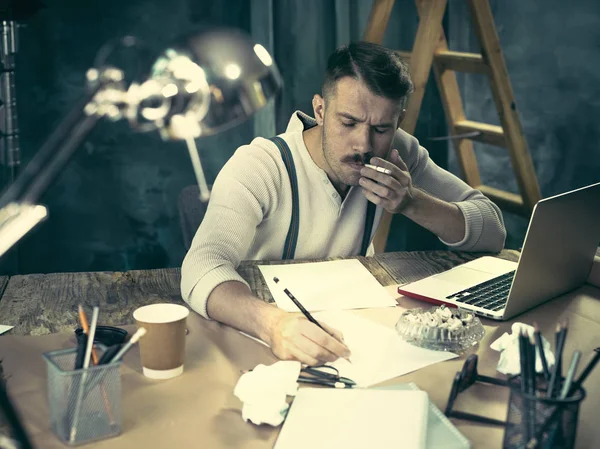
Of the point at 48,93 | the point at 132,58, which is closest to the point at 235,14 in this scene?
the point at 48,93

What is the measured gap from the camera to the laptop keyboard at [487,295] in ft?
4.43

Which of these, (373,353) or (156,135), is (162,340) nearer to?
(373,353)

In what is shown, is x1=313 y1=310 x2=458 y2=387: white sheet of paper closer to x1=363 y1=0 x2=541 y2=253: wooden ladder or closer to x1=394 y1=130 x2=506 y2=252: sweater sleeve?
x1=394 y1=130 x2=506 y2=252: sweater sleeve

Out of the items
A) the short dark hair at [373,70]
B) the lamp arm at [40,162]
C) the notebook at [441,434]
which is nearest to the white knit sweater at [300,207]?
the short dark hair at [373,70]

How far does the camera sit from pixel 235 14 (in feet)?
10.1

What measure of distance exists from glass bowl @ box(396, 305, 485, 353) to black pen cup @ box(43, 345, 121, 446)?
51 centimetres

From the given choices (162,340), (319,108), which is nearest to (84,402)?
(162,340)

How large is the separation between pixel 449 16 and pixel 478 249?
189cm

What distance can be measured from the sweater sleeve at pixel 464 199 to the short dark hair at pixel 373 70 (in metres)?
0.32

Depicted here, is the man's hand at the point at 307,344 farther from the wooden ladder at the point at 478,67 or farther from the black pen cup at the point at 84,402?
the wooden ladder at the point at 478,67

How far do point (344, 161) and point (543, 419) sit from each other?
3.50ft

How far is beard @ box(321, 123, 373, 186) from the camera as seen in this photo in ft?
5.71

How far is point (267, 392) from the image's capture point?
3.03ft

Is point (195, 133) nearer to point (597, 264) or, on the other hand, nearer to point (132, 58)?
point (132, 58)
